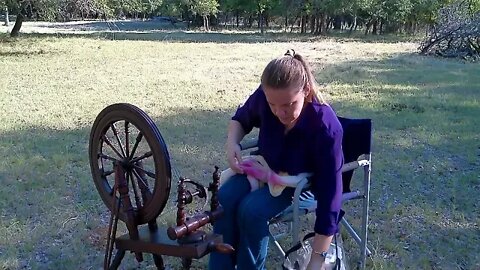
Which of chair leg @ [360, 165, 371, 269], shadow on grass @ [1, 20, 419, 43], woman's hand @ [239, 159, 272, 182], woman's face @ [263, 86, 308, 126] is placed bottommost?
shadow on grass @ [1, 20, 419, 43]

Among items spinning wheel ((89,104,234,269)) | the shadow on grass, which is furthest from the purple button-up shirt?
the shadow on grass

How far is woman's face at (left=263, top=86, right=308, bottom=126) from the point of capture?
7.15 feet

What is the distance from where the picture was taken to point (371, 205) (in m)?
4.00

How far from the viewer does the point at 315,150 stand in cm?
229

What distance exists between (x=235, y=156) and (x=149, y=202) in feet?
1.62

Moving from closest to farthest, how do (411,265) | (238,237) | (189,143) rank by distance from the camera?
(238,237) → (411,265) → (189,143)

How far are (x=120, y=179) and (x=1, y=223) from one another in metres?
1.76

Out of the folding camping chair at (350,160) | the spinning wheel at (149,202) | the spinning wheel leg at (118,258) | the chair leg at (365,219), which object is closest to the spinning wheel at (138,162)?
the spinning wheel at (149,202)

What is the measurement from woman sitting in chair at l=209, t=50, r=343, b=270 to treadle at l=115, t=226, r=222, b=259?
260mm

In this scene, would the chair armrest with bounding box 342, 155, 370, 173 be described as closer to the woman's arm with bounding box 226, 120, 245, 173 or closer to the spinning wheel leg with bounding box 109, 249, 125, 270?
the woman's arm with bounding box 226, 120, 245, 173

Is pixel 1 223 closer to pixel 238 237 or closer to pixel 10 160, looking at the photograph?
pixel 10 160

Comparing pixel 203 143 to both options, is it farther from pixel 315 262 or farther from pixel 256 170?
pixel 315 262

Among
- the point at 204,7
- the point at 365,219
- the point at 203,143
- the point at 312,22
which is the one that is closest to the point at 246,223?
the point at 365,219

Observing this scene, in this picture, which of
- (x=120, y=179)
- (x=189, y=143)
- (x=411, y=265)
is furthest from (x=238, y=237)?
(x=189, y=143)
